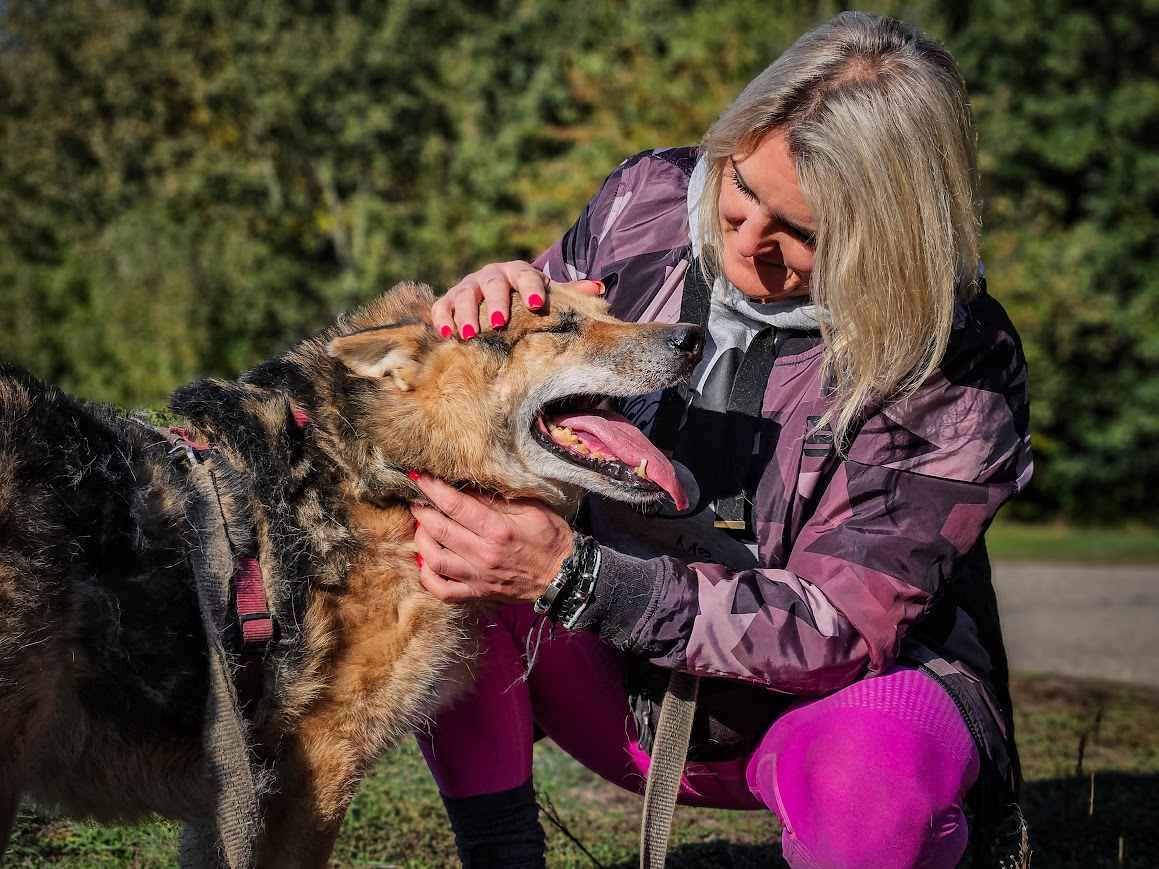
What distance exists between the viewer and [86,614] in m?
2.43

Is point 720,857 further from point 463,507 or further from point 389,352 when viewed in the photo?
point 389,352

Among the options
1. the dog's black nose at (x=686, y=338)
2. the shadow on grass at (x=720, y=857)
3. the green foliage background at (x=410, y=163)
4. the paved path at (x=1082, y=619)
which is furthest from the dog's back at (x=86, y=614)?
the green foliage background at (x=410, y=163)

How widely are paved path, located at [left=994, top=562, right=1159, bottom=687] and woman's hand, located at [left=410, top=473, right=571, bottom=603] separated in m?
5.73

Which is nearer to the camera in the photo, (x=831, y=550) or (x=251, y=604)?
(x=251, y=604)

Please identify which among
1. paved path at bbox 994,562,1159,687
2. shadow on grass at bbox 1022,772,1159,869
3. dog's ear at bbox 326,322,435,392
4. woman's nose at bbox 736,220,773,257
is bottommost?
paved path at bbox 994,562,1159,687

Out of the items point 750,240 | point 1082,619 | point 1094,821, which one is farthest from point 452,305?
point 1082,619

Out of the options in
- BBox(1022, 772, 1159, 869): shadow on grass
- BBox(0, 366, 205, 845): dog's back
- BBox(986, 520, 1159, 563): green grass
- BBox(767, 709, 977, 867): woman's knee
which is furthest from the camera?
BBox(986, 520, 1159, 563): green grass

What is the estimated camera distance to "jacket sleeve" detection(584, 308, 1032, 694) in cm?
260

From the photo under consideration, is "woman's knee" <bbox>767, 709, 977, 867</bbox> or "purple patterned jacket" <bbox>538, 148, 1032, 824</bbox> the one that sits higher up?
"purple patterned jacket" <bbox>538, 148, 1032, 824</bbox>

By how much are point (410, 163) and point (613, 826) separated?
14643 mm

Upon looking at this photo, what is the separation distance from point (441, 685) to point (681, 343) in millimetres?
1106

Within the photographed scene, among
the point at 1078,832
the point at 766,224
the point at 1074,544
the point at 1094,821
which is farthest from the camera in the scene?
the point at 1074,544

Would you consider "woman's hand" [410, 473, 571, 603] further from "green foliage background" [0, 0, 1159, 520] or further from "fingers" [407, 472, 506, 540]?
"green foliage background" [0, 0, 1159, 520]

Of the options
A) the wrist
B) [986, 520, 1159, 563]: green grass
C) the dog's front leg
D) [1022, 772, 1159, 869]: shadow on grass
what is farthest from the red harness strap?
[986, 520, 1159, 563]: green grass
